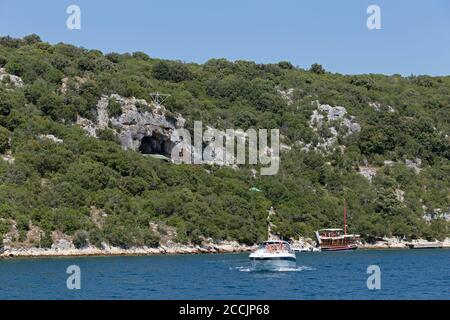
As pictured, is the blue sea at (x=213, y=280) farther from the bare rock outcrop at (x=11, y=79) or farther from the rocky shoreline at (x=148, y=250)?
the bare rock outcrop at (x=11, y=79)

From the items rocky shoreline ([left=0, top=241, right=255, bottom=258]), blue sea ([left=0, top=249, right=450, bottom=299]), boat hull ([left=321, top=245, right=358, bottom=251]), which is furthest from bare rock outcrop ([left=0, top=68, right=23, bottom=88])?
boat hull ([left=321, top=245, right=358, bottom=251])

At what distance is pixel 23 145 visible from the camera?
96.2 m

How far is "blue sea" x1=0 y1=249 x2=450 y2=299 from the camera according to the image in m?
44.6

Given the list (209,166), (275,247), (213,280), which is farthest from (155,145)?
(213,280)

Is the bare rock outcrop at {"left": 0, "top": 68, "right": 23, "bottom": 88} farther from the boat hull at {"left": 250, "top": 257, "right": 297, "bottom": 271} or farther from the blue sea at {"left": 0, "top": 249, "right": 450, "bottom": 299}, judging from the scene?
the boat hull at {"left": 250, "top": 257, "right": 297, "bottom": 271}

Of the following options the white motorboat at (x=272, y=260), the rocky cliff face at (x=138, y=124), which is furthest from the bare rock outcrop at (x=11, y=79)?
the white motorboat at (x=272, y=260)

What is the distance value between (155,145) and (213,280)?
64649 mm

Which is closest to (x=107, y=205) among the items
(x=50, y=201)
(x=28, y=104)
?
(x=50, y=201)

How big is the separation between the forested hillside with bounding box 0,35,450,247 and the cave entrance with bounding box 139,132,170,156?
438cm

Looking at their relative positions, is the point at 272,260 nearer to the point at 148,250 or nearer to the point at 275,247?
the point at 275,247

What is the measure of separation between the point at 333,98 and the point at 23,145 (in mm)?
70807

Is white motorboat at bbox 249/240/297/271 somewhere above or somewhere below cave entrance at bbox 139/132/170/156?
below

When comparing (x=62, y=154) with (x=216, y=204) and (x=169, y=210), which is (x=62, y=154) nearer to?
(x=169, y=210)

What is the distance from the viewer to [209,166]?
114m
